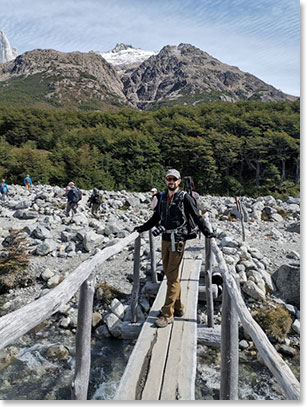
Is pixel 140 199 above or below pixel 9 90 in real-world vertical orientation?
below

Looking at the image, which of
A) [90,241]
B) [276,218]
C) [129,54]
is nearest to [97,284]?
[90,241]

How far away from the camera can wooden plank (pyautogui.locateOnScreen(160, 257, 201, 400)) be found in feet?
7.49

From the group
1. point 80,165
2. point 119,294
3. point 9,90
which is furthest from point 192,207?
point 9,90

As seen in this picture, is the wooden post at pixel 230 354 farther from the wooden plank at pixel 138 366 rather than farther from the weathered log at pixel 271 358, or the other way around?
the wooden plank at pixel 138 366


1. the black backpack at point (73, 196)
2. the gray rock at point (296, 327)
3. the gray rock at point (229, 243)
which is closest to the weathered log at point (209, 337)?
the gray rock at point (296, 327)

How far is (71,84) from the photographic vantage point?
8488cm

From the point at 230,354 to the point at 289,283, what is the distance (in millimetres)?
4751

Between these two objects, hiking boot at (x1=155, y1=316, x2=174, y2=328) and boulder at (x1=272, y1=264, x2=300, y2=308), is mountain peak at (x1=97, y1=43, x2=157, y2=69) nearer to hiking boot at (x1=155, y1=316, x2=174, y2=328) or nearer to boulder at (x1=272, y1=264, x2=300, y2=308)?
hiking boot at (x1=155, y1=316, x2=174, y2=328)

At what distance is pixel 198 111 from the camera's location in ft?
138

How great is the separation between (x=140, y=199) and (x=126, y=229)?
6865 millimetres

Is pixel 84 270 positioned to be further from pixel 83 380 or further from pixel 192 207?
pixel 192 207

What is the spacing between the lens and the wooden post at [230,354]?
2357 mm

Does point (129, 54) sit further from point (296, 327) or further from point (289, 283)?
point (296, 327)

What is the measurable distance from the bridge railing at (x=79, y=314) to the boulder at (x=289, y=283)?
4.76 meters
